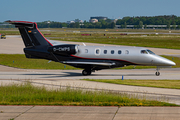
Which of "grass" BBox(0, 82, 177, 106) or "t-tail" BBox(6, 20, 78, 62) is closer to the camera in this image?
"grass" BBox(0, 82, 177, 106)

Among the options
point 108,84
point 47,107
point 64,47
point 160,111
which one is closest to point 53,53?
Result: point 64,47

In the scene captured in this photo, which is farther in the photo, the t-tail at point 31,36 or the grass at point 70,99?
the t-tail at point 31,36

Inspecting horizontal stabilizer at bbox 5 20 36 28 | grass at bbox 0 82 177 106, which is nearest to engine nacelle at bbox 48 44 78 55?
horizontal stabilizer at bbox 5 20 36 28

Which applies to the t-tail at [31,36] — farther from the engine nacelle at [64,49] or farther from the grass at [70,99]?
the grass at [70,99]

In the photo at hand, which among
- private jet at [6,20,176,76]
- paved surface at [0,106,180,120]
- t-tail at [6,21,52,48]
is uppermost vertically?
t-tail at [6,21,52,48]

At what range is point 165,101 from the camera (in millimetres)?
16172

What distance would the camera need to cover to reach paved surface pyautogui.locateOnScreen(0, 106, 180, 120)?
13.0 metres

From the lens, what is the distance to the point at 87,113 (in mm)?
13812

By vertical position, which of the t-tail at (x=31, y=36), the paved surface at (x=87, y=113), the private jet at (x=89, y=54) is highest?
the t-tail at (x=31, y=36)

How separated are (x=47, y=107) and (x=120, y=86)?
852cm

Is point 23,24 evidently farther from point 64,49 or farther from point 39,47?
point 64,49

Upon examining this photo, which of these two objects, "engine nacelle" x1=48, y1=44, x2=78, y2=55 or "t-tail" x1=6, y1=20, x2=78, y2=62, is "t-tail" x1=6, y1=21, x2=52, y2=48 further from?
Result: "engine nacelle" x1=48, y1=44, x2=78, y2=55

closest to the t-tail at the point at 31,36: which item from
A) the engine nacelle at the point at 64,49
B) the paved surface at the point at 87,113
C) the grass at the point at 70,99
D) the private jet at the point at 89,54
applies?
the private jet at the point at 89,54

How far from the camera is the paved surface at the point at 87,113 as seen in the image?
1302cm
